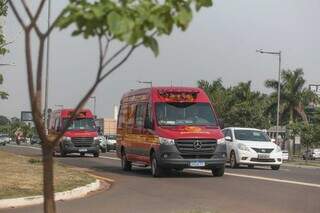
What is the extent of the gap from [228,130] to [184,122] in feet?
26.0

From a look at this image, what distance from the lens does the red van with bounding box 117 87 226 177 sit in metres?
19.1

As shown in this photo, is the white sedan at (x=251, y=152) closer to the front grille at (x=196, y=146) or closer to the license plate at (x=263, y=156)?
the license plate at (x=263, y=156)

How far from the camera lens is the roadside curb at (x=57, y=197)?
12.3m

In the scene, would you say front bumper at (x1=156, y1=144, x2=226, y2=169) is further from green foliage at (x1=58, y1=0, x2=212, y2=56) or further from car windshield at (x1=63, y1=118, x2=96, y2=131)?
car windshield at (x1=63, y1=118, x2=96, y2=131)

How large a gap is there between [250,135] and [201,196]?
12838 mm

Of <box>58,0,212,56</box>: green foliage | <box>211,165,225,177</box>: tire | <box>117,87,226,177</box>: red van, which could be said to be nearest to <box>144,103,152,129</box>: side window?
<box>117,87,226,177</box>: red van

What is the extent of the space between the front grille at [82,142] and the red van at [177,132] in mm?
15258

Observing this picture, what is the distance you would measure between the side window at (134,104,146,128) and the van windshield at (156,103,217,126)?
102cm

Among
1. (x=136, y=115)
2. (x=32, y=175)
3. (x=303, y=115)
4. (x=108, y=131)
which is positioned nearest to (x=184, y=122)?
(x=136, y=115)

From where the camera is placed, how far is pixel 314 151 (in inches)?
2601

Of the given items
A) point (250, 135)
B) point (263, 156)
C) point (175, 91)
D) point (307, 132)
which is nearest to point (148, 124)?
point (175, 91)

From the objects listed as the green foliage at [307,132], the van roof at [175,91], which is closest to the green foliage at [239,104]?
the green foliage at [307,132]

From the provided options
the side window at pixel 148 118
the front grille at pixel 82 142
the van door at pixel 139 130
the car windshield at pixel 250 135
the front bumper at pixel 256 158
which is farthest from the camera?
the front grille at pixel 82 142

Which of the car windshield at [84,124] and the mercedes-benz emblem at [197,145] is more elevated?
the car windshield at [84,124]
